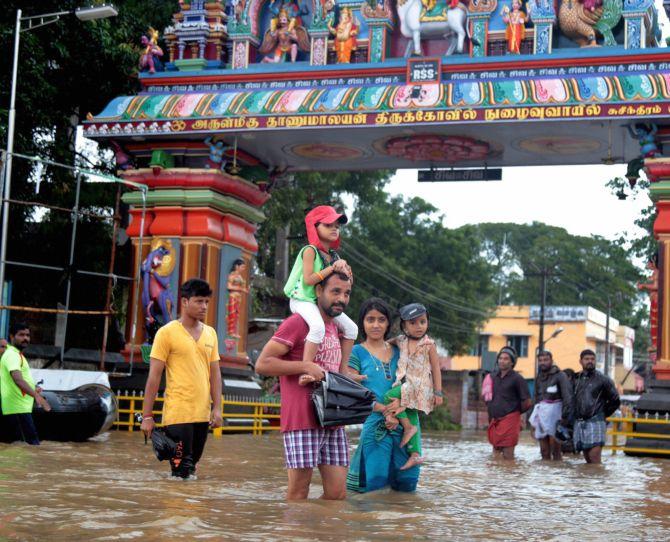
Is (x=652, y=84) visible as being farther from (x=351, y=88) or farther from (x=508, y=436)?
(x=508, y=436)

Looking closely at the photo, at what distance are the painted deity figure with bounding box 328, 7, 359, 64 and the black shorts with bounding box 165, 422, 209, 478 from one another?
1134cm

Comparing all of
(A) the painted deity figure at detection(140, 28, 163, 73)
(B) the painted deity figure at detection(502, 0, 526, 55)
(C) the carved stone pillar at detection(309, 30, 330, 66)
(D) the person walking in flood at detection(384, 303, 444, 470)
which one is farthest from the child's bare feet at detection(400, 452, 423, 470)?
(A) the painted deity figure at detection(140, 28, 163, 73)

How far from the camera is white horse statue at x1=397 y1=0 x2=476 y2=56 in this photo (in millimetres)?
18156

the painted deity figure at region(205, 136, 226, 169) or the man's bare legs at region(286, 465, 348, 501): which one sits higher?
the painted deity figure at region(205, 136, 226, 169)

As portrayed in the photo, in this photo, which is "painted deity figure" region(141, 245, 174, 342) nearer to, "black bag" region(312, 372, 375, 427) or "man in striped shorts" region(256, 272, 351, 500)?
"man in striped shorts" region(256, 272, 351, 500)

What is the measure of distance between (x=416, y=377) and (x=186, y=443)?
5.74 ft

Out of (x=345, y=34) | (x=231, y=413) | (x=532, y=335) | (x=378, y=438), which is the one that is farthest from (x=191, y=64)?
(x=532, y=335)

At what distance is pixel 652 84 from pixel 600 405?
4992mm

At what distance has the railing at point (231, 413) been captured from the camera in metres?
18.0

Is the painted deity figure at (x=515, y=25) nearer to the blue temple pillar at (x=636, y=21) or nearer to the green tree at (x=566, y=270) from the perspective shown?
the blue temple pillar at (x=636, y=21)

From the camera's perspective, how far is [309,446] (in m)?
6.79

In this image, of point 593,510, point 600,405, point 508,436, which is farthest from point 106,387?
point 593,510

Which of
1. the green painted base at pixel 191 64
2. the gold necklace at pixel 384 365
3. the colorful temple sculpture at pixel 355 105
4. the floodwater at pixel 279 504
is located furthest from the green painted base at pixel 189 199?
the gold necklace at pixel 384 365

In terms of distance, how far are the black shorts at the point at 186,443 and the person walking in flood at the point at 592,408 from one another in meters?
7.13
